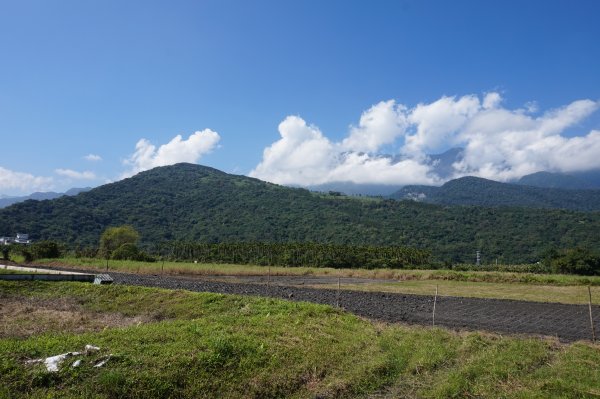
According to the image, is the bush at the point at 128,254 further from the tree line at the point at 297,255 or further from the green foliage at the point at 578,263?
the green foliage at the point at 578,263

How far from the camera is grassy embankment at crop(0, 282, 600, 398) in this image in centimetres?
861

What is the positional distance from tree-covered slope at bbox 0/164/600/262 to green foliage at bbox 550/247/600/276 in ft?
141

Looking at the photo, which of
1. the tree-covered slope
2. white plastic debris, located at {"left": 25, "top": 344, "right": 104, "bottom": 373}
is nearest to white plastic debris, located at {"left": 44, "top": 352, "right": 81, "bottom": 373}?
white plastic debris, located at {"left": 25, "top": 344, "right": 104, "bottom": 373}

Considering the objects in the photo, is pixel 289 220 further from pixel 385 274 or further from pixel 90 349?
pixel 90 349

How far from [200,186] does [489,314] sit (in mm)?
177083

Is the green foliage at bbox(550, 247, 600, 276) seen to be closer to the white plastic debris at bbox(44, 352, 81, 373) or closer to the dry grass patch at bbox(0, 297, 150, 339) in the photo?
the dry grass patch at bbox(0, 297, 150, 339)

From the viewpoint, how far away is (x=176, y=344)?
10789mm

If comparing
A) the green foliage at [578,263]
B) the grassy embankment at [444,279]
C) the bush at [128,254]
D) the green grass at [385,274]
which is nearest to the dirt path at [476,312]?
the grassy embankment at [444,279]

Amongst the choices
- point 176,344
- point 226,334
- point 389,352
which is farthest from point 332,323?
point 176,344

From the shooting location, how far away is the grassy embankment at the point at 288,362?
861 cm

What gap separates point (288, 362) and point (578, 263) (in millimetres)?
61000

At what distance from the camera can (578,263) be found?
58469 millimetres

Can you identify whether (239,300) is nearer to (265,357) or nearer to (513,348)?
(265,357)

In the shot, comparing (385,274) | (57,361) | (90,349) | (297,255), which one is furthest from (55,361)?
(297,255)
